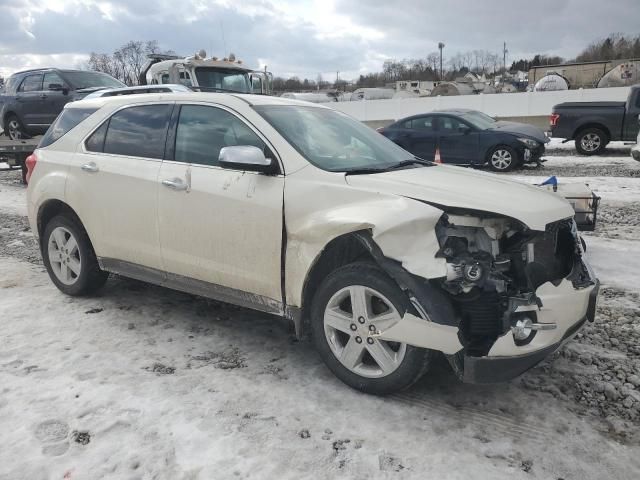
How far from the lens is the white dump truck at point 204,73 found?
12.4 m

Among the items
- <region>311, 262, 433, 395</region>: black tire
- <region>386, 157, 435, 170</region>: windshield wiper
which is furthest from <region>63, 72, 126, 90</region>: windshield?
<region>311, 262, 433, 395</region>: black tire

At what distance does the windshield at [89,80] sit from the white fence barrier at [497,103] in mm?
15723

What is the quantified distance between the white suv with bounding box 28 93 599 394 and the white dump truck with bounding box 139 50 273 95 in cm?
812

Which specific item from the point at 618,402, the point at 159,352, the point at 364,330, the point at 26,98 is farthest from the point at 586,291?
the point at 26,98

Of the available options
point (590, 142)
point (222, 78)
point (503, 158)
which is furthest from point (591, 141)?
Answer: point (222, 78)

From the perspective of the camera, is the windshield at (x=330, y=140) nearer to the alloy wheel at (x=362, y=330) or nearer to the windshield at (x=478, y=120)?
the alloy wheel at (x=362, y=330)

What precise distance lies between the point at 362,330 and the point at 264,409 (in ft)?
2.32

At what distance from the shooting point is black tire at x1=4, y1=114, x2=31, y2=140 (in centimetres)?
1398

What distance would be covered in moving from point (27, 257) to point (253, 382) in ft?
14.5

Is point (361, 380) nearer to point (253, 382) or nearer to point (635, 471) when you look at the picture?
point (253, 382)

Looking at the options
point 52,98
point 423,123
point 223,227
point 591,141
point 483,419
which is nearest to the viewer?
point 483,419

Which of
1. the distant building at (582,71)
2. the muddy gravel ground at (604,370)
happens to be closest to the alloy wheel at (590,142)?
the muddy gravel ground at (604,370)

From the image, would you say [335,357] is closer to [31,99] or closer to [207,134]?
[207,134]

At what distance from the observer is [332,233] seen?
3.17 meters
